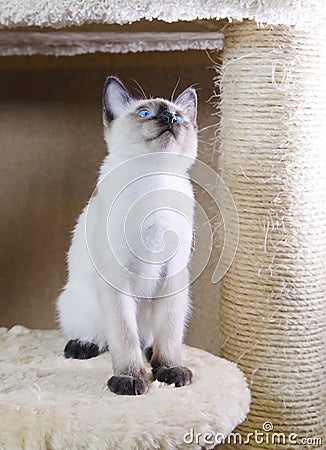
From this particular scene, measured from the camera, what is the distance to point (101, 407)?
0.93 metres

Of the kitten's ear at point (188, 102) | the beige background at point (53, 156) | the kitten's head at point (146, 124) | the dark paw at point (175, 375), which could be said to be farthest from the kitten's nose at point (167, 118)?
the beige background at point (53, 156)

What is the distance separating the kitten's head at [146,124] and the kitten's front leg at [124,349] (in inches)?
9.5

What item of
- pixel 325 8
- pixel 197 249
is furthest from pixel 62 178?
pixel 325 8

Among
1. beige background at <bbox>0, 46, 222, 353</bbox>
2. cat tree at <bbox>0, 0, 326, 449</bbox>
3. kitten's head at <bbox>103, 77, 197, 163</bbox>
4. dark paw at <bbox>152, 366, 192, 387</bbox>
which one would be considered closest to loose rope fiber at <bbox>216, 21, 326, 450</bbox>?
cat tree at <bbox>0, 0, 326, 449</bbox>

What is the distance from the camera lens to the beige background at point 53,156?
1.69m

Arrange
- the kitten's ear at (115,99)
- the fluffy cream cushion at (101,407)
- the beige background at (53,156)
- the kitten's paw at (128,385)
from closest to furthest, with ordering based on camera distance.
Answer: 1. the fluffy cream cushion at (101,407)
2. the kitten's paw at (128,385)
3. the kitten's ear at (115,99)
4. the beige background at (53,156)

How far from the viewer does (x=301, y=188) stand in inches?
48.1

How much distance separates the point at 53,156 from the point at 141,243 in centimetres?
74

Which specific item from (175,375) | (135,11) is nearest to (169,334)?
(175,375)

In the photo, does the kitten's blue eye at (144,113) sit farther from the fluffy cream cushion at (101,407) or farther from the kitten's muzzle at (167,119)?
the fluffy cream cushion at (101,407)

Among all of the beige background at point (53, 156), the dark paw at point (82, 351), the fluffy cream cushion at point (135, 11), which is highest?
the fluffy cream cushion at point (135, 11)

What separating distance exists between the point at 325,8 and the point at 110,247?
53 cm

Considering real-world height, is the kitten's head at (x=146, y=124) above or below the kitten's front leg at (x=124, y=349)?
above

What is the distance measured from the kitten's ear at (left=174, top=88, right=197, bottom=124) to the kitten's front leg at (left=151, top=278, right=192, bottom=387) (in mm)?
301
